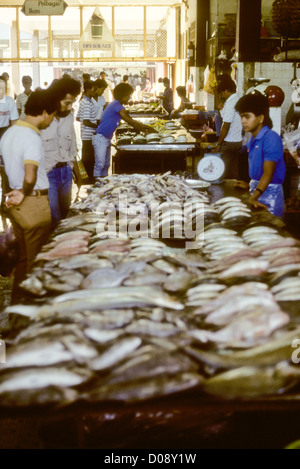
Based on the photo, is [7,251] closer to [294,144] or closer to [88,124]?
[294,144]

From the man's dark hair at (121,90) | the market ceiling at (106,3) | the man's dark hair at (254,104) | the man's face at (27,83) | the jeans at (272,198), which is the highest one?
the market ceiling at (106,3)

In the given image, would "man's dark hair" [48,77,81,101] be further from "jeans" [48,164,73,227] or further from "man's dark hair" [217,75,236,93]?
"man's dark hair" [217,75,236,93]

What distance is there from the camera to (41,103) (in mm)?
4535

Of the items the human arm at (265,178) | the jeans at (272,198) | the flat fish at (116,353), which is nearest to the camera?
the flat fish at (116,353)

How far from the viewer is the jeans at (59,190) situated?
5.91 metres

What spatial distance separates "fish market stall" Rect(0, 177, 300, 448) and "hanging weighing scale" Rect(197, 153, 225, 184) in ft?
7.07

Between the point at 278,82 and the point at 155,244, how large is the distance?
689 centimetres

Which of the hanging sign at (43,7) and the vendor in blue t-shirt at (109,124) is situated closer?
the vendor in blue t-shirt at (109,124)

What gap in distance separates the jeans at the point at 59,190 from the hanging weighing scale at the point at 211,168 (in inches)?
57.6

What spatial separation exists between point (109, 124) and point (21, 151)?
4.57m

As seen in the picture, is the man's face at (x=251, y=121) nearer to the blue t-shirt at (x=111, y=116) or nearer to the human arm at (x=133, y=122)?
the human arm at (x=133, y=122)

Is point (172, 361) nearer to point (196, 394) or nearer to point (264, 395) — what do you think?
Answer: point (196, 394)

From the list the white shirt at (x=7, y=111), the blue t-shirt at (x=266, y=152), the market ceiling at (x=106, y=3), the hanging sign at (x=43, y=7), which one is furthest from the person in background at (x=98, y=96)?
the market ceiling at (x=106, y=3)

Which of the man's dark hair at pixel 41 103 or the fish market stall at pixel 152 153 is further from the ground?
the man's dark hair at pixel 41 103
